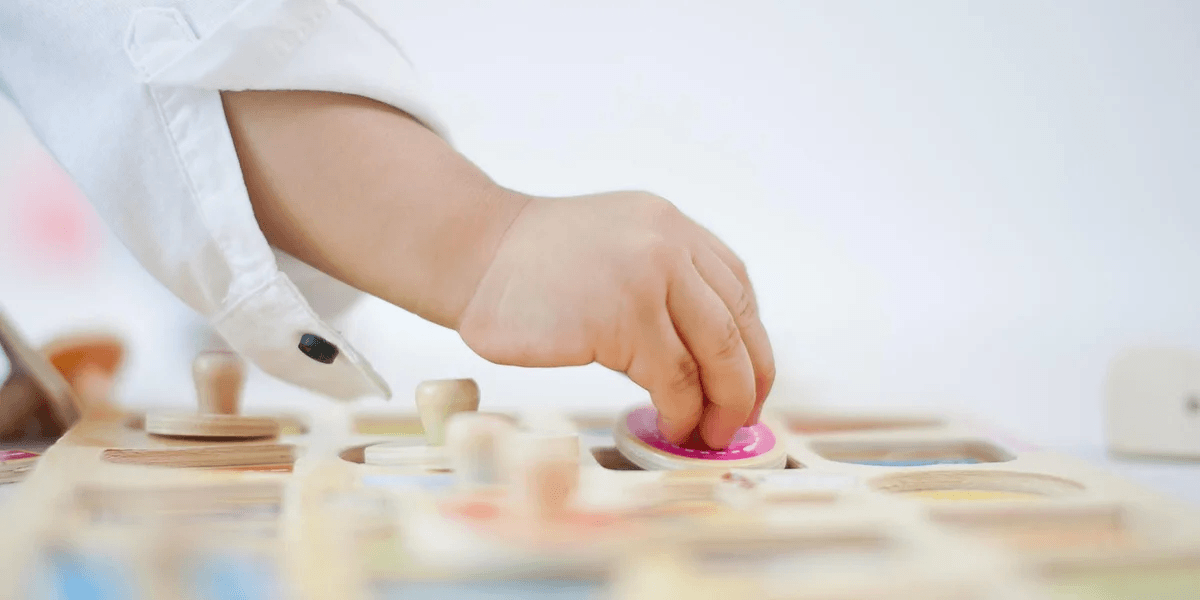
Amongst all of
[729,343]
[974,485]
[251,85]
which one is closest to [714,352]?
[729,343]

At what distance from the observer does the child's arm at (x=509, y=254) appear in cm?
39

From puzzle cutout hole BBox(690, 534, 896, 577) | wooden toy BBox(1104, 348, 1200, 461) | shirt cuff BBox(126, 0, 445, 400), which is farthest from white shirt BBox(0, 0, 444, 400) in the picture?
wooden toy BBox(1104, 348, 1200, 461)

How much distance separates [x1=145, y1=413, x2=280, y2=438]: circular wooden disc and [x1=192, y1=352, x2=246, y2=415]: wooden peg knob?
0.11ft

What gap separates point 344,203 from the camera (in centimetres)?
42

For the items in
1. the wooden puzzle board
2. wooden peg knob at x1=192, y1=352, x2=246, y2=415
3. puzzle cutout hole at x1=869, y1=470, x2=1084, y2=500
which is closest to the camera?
the wooden puzzle board

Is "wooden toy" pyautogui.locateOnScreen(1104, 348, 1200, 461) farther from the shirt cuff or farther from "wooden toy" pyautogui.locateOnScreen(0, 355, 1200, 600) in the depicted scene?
the shirt cuff

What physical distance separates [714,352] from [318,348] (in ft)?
0.63

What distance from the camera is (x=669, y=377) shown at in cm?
40

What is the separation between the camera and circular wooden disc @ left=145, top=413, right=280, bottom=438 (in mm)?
428

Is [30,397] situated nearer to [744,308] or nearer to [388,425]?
[388,425]

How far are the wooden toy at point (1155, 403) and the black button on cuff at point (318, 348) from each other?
0.40 metres

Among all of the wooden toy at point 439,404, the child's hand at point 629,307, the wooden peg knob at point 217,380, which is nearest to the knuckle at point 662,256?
the child's hand at point 629,307

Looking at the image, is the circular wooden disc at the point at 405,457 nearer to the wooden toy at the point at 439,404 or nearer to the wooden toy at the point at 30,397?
the wooden toy at the point at 439,404

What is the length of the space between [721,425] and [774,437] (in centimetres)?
4
